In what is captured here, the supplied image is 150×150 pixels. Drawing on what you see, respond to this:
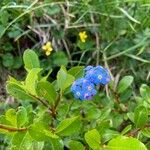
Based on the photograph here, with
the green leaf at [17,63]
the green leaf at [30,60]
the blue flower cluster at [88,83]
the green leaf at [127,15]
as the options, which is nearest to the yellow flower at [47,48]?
the green leaf at [17,63]

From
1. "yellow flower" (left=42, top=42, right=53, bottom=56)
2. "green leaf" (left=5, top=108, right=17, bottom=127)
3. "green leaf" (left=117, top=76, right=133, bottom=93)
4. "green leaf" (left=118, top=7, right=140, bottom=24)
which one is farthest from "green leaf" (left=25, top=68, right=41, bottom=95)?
"green leaf" (left=118, top=7, right=140, bottom=24)

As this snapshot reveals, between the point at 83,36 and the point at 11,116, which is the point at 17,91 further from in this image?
the point at 83,36

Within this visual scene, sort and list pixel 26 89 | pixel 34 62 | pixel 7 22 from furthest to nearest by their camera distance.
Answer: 1. pixel 7 22
2. pixel 34 62
3. pixel 26 89

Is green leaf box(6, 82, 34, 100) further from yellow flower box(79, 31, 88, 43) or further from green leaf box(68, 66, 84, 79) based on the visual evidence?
yellow flower box(79, 31, 88, 43)

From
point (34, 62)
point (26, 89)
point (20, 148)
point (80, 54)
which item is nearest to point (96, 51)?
point (80, 54)

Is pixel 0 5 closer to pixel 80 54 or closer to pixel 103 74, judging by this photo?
pixel 80 54

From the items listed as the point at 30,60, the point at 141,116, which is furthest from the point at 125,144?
the point at 30,60
